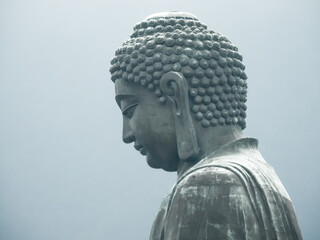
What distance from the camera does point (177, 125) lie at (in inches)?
248

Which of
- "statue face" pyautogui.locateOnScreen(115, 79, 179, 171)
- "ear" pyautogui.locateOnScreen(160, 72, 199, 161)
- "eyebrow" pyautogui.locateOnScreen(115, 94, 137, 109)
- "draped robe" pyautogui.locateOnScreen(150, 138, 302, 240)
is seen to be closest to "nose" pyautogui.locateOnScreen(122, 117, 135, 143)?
"statue face" pyautogui.locateOnScreen(115, 79, 179, 171)

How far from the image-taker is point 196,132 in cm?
631

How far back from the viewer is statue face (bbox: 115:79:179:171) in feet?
20.9

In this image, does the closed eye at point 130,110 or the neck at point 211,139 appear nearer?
the neck at point 211,139

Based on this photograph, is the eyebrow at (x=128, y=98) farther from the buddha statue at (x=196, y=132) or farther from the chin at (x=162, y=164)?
the chin at (x=162, y=164)

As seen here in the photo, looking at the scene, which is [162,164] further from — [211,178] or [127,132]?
[211,178]

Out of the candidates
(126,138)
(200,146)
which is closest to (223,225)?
(200,146)

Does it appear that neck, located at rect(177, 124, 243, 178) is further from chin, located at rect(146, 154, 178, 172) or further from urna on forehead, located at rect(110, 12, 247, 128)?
chin, located at rect(146, 154, 178, 172)

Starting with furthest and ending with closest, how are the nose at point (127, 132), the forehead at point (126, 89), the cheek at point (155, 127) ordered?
1. the nose at point (127, 132)
2. the forehead at point (126, 89)
3. the cheek at point (155, 127)

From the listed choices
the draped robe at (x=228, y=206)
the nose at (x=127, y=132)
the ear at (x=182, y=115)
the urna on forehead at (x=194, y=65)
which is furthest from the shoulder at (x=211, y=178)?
the nose at (x=127, y=132)

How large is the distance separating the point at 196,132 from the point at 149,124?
0.29 meters

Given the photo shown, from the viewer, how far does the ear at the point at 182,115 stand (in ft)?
20.5

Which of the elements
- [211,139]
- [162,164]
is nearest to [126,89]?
[162,164]

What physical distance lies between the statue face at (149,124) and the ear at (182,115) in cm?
7
